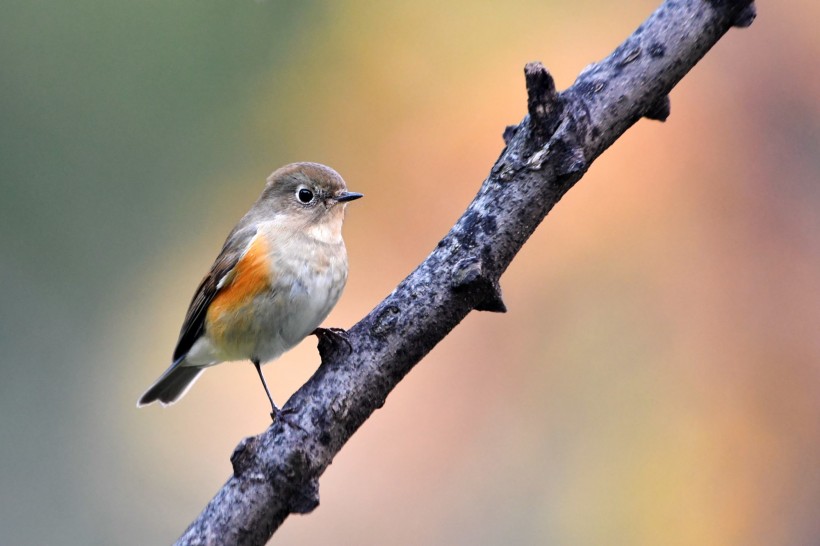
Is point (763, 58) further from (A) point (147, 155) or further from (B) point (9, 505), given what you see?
(B) point (9, 505)

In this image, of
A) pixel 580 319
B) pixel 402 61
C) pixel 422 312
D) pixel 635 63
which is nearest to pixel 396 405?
pixel 580 319

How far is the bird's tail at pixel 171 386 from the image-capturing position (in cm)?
373

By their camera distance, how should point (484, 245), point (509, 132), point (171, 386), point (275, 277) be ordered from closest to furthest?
point (484, 245) → point (509, 132) → point (275, 277) → point (171, 386)

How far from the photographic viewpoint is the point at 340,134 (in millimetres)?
5508

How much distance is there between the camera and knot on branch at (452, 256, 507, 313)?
2244 millimetres

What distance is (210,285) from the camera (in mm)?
3377

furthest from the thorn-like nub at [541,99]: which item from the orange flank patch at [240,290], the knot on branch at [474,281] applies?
the orange flank patch at [240,290]

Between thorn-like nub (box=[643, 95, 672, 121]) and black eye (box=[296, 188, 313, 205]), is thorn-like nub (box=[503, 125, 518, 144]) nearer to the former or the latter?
thorn-like nub (box=[643, 95, 672, 121])

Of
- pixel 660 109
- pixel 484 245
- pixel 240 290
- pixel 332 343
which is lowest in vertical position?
pixel 332 343

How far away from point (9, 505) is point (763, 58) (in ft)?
16.2

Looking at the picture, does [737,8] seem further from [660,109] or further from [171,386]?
[171,386]

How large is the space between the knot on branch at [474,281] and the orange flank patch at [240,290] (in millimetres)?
1020

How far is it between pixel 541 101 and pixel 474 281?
1.56 feet

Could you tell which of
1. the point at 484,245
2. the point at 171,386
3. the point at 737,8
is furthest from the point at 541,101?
the point at 171,386
